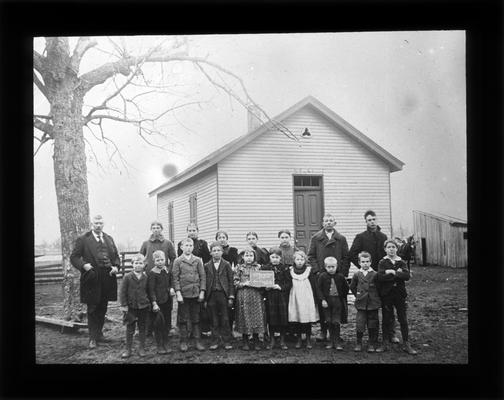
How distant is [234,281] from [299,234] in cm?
102

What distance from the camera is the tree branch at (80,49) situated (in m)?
6.25

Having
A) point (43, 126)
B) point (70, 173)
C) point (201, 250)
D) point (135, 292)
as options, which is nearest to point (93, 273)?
point (135, 292)

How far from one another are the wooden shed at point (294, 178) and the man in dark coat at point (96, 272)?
29.9 inches

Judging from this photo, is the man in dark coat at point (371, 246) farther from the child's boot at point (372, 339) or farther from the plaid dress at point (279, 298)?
the plaid dress at point (279, 298)

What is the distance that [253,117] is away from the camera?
20.6ft

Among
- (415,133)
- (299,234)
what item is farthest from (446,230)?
(299,234)

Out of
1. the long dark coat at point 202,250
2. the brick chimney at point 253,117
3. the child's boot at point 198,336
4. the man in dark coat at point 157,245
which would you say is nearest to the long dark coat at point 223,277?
the long dark coat at point 202,250

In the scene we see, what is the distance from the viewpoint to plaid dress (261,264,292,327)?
5.59 meters

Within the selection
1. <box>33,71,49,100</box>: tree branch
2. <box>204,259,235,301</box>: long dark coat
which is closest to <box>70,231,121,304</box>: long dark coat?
<box>204,259,235,301</box>: long dark coat

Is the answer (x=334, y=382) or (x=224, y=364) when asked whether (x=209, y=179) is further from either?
(x=334, y=382)

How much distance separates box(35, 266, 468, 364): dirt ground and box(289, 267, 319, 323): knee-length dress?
15.3 inches

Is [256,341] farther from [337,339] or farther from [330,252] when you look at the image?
[330,252]

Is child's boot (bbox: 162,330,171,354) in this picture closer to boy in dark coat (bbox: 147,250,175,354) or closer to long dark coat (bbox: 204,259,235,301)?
boy in dark coat (bbox: 147,250,175,354)

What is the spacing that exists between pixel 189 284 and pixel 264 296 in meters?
0.82
